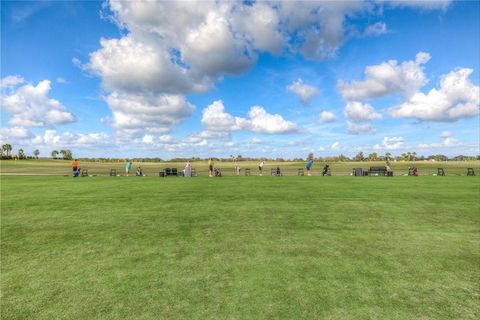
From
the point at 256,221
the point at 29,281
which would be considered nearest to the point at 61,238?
the point at 29,281

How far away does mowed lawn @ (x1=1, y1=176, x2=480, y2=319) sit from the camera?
15.2 ft

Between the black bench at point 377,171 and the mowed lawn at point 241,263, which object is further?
the black bench at point 377,171

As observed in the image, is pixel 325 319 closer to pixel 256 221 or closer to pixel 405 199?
pixel 256 221

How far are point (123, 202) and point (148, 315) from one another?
10.6m

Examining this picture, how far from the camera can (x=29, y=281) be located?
217 inches

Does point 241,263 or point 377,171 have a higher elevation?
point 377,171

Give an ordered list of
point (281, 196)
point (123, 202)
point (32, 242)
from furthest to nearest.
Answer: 1. point (281, 196)
2. point (123, 202)
3. point (32, 242)

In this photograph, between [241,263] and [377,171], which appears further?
[377,171]

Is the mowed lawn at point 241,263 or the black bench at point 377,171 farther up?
the black bench at point 377,171

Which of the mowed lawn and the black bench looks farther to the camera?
the black bench

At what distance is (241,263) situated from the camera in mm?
6375

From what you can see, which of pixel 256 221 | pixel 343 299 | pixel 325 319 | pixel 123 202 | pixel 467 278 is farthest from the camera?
pixel 123 202

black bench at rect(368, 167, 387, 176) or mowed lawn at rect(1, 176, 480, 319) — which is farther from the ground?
black bench at rect(368, 167, 387, 176)

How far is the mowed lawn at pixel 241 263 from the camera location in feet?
15.2
